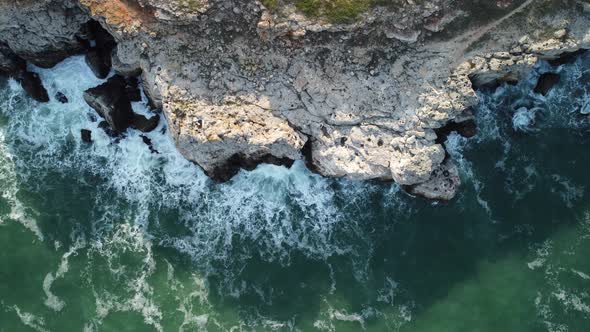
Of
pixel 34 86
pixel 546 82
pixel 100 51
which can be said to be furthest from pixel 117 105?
pixel 546 82

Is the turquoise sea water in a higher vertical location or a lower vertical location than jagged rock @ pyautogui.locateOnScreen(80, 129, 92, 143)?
lower

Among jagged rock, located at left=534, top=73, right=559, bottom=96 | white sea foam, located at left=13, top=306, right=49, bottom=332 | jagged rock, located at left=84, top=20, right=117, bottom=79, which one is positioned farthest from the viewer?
jagged rock, located at left=534, top=73, right=559, bottom=96

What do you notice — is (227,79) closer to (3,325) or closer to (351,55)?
(351,55)

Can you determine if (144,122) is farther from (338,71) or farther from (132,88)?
(338,71)

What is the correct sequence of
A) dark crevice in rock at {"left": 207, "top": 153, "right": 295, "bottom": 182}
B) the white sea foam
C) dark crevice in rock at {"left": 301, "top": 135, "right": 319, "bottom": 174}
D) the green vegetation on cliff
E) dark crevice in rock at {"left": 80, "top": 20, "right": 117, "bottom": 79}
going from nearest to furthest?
1. the green vegetation on cliff
2. dark crevice in rock at {"left": 301, "top": 135, "right": 319, "bottom": 174}
3. the white sea foam
4. dark crevice in rock at {"left": 207, "top": 153, "right": 295, "bottom": 182}
5. dark crevice in rock at {"left": 80, "top": 20, "right": 117, "bottom": 79}

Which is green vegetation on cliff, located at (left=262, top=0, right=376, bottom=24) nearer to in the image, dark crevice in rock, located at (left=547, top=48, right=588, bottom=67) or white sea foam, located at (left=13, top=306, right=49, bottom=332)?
dark crevice in rock, located at (left=547, top=48, right=588, bottom=67)

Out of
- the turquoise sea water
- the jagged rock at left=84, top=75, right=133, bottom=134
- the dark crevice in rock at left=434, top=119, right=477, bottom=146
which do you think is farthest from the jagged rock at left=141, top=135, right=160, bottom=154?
the dark crevice in rock at left=434, top=119, right=477, bottom=146
